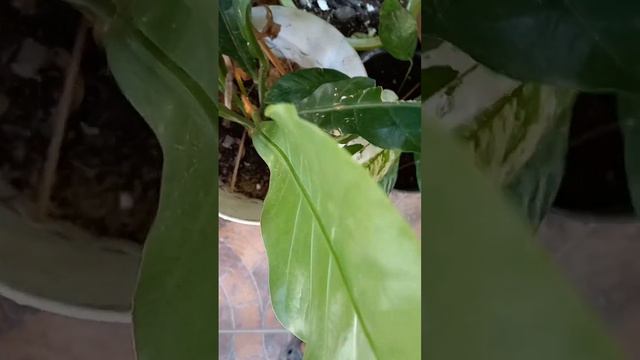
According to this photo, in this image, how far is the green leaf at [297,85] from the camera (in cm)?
44

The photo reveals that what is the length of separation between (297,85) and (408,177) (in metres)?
0.11

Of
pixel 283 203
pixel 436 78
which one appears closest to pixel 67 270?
pixel 283 203

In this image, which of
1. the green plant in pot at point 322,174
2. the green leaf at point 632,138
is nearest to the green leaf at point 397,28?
the green plant in pot at point 322,174

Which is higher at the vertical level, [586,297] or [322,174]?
[322,174]

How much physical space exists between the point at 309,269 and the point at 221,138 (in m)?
0.14

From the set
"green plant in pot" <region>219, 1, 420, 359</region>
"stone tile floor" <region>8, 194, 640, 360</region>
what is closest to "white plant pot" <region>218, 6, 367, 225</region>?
"green plant in pot" <region>219, 1, 420, 359</region>

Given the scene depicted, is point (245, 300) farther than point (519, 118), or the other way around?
point (245, 300)

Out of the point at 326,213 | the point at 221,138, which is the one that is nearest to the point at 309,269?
the point at 326,213

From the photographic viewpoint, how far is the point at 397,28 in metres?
0.45

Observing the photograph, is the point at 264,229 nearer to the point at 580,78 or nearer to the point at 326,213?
the point at 326,213

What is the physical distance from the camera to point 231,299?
51 centimetres

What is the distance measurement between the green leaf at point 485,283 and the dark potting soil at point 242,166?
0.15m

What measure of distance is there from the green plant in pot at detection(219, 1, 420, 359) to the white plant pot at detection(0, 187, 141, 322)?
0.29ft

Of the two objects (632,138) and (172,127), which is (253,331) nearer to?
(172,127)
